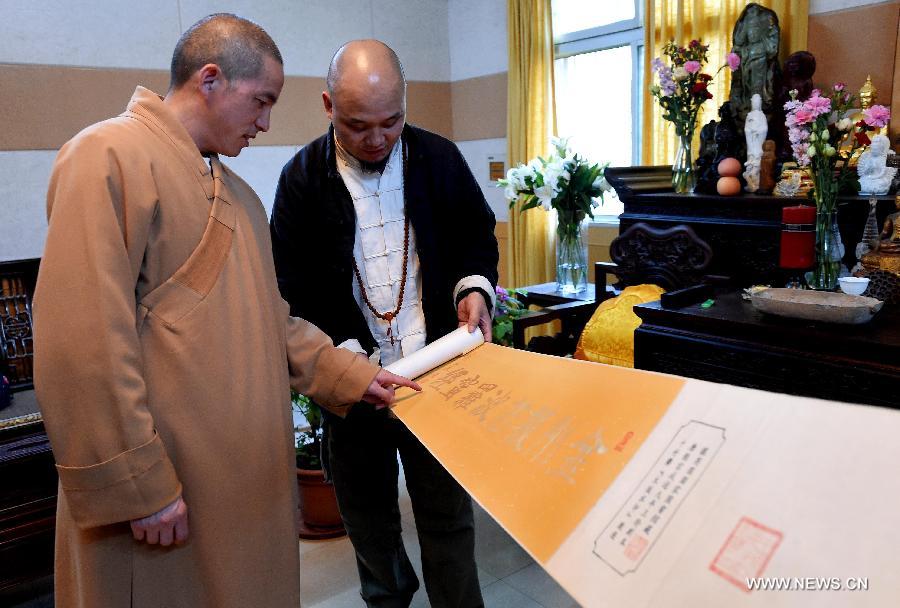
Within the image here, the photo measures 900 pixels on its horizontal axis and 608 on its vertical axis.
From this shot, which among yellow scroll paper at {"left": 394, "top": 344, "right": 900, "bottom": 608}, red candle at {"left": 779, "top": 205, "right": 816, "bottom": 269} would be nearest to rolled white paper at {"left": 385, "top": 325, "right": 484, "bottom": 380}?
yellow scroll paper at {"left": 394, "top": 344, "right": 900, "bottom": 608}

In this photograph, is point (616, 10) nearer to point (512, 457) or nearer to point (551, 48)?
point (551, 48)

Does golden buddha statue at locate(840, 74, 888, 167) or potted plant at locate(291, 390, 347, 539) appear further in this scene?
potted plant at locate(291, 390, 347, 539)

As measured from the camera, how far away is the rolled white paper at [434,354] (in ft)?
4.62

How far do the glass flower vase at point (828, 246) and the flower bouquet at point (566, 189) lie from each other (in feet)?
4.10

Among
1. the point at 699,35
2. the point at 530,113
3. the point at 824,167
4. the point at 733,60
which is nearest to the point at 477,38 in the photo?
the point at 530,113

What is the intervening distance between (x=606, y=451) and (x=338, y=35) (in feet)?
13.5

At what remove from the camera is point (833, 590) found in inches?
22.7

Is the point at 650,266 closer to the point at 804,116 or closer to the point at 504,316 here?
the point at 504,316

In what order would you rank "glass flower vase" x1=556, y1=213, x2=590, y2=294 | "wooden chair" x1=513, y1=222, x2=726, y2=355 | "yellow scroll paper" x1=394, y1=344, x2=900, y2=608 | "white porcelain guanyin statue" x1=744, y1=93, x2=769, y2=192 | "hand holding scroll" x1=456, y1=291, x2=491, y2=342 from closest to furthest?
"yellow scroll paper" x1=394, y1=344, x2=900, y2=608 < "hand holding scroll" x1=456, y1=291, x2=491, y2=342 < "wooden chair" x1=513, y1=222, x2=726, y2=355 < "white porcelain guanyin statue" x1=744, y1=93, x2=769, y2=192 < "glass flower vase" x1=556, y1=213, x2=590, y2=294

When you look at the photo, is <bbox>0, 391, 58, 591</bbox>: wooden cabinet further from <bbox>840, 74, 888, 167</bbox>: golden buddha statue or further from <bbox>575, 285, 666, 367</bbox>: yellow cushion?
<bbox>840, 74, 888, 167</bbox>: golden buddha statue

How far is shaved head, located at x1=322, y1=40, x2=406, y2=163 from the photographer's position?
1450 mm

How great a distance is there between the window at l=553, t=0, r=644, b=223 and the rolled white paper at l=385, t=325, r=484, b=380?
260 cm

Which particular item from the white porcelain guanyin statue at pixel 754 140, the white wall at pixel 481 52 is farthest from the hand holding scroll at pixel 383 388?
the white wall at pixel 481 52

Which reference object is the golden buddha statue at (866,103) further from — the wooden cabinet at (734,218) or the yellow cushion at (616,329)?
Result: the yellow cushion at (616,329)
